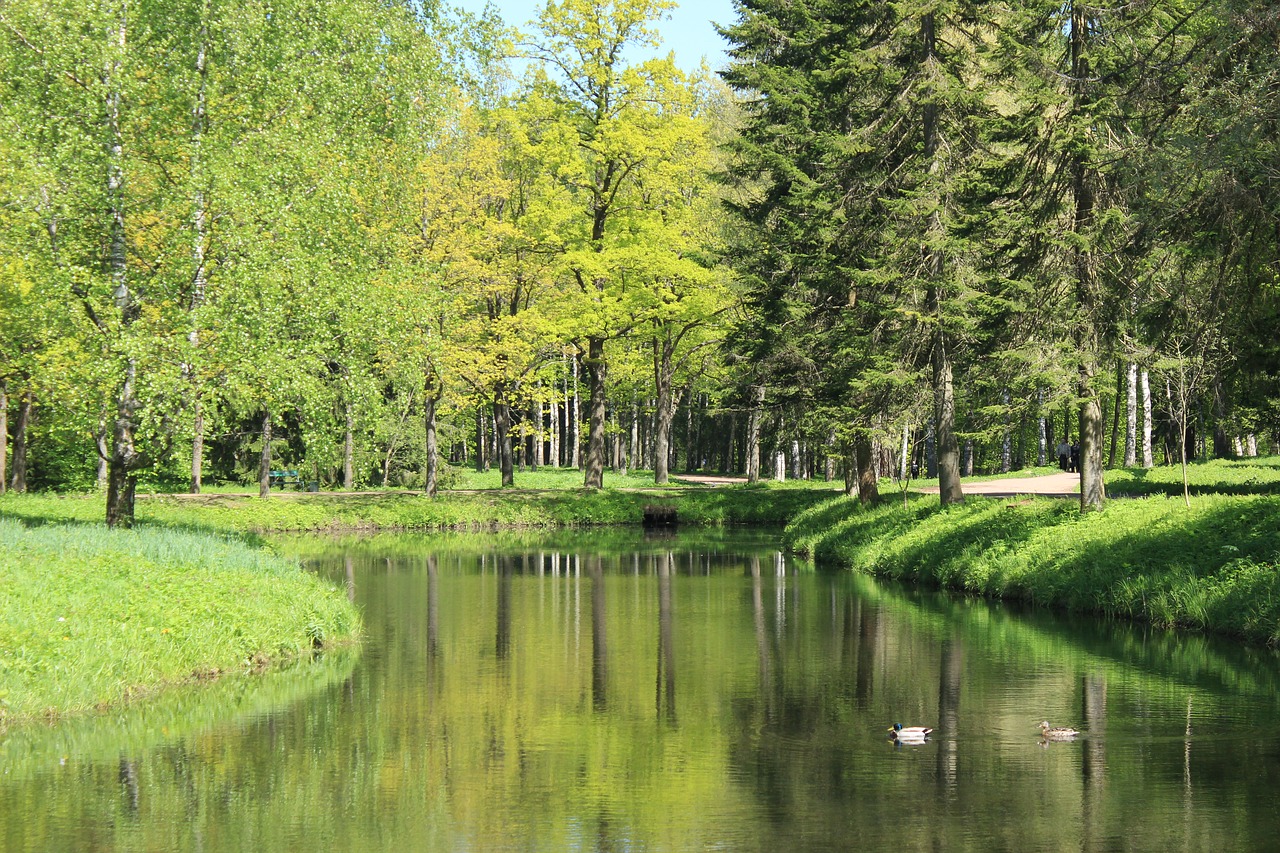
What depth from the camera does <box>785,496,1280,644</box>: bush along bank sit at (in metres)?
21.3

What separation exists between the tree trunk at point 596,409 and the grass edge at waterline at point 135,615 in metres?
31.1

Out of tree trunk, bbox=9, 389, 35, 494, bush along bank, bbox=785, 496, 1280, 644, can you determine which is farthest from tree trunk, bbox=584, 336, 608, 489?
tree trunk, bbox=9, 389, 35, 494

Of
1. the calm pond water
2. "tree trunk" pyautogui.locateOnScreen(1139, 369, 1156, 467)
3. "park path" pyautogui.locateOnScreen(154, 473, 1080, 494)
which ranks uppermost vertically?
"tree trunk" pyautogui.locateOnScreen(1139, 369, 1156, 467)

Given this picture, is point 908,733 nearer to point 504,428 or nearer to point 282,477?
point 504,428

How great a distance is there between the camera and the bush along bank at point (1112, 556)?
21328 millimetres

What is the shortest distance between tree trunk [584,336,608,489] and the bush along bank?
802 inches

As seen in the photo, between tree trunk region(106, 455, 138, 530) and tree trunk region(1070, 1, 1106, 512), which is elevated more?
tree trunk region(1070, 1, 1106, 512)

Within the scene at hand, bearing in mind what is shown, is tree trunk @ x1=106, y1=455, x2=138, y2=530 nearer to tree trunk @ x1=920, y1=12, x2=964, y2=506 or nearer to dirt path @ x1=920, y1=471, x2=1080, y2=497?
tree trunk @ x1=920, y1=12, x2=964, y2=506

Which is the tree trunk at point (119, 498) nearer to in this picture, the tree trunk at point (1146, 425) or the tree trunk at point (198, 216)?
the tree trunk at point (198, 216)

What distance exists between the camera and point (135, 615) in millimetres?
16688

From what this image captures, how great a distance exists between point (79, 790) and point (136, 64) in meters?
A: 18.0

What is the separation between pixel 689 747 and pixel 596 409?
40396 millimetres

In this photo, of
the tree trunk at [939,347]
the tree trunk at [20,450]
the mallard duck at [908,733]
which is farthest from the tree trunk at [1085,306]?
the tree trunk at [20,450]

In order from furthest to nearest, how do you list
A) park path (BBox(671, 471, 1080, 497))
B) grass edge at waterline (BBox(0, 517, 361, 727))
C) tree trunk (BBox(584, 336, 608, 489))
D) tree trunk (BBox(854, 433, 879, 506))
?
1. tree trunk (BBox(584, 336, 608, 489))
2. park path (BBox(671, 471, 1080, 497))
3. tree trunk (BBox(854, 433, 879, 506))
4. grass edge at waterline (BBox(0, 517, 361, 727))
